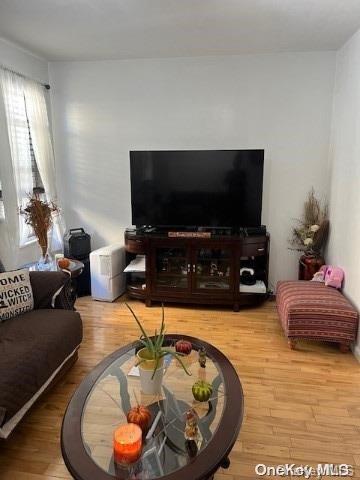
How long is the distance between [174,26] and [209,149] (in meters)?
1.24

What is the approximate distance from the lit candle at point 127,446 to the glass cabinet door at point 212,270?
2.28 meters

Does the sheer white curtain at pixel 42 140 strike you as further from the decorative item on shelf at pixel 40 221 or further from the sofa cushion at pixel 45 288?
the sofa cushion at pixel 45 288

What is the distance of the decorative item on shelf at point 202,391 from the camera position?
1.48 meters

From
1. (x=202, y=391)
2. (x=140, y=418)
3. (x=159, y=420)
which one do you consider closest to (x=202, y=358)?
(x=202, y=391)

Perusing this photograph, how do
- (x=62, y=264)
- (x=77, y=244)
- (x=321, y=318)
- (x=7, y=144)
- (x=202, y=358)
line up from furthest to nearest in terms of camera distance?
(x=77, y=244) < (x=7, y=144) < (x=62, y=264) < (x=321, y=318) < (x=202, y=358)

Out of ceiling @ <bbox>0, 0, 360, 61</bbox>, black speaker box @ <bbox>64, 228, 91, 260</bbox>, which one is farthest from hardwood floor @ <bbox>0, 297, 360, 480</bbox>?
ceiling @ <bbox>0, 0, 360, 61</bbox>

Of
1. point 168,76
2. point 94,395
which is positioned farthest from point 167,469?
point 168,76

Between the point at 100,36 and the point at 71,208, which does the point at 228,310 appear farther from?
the point at 100,36

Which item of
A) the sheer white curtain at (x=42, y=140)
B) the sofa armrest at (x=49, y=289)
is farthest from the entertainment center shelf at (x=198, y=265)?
the sofa armrest at (x=49, y=289)

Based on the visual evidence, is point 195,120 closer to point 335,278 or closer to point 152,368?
point 335,278

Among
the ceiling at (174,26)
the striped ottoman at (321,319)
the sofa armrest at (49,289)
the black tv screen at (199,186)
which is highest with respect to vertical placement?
the ceiling at (174,26)

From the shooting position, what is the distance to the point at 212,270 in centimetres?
350

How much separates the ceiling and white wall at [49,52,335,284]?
21 cm

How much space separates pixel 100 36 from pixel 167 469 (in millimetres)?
Result: 3192
